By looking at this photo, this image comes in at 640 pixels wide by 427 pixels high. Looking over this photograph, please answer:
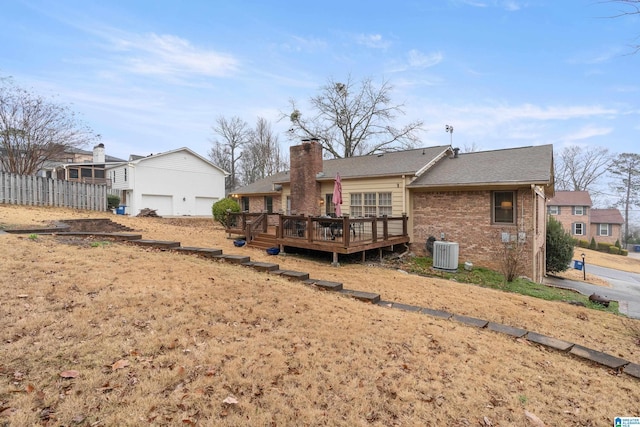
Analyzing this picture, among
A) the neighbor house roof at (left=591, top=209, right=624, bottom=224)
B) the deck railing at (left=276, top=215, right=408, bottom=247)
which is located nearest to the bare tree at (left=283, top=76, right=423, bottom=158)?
the deck railing at (left=276, top=215, right=408, bottom=247)

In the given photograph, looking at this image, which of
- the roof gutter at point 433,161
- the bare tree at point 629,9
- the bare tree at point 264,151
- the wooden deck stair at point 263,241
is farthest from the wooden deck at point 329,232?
the bare tree at point 264,151

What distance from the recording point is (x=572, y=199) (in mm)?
37594

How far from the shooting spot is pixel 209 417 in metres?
2.30

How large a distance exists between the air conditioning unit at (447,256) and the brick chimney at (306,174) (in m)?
5.77

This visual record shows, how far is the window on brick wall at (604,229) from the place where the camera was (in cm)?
3850

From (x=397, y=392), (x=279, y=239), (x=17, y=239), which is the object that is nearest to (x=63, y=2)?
(x=17, y=239)

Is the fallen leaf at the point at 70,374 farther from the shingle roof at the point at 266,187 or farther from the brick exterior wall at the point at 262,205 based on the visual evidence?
the shingle roof at the point at 266,187

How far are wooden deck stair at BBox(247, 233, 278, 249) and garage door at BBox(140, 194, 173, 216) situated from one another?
55.1 ft

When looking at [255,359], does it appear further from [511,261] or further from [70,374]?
[511,261]

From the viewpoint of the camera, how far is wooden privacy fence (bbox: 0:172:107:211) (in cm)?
1523

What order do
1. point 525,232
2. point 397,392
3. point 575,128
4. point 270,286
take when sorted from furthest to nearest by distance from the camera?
point 575,128 < point 525,232 < point 270,286 < point 397,392

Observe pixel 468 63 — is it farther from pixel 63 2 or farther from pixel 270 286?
pixel 63 2

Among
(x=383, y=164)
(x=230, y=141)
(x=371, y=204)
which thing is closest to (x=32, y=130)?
(x=230, y=141)

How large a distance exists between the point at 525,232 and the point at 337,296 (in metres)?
8.24
